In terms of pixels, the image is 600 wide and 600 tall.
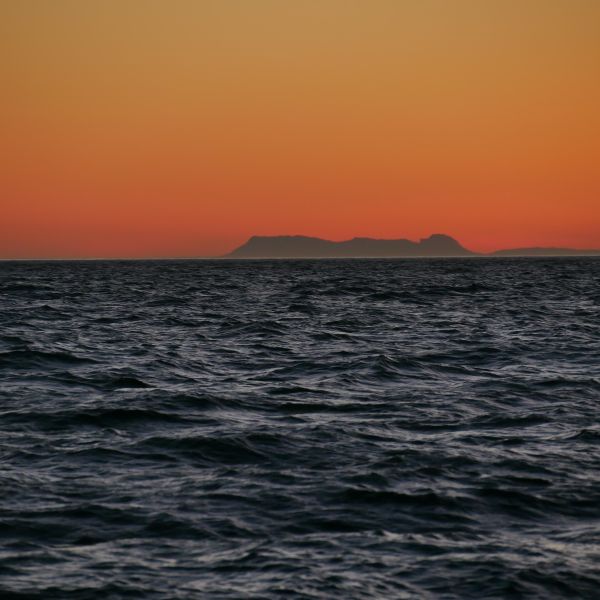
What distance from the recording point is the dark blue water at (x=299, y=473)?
10641 millimetres

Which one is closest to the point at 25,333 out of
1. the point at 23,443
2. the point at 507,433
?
the point at 23,443

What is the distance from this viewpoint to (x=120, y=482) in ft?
46.6

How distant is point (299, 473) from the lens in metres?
14.9

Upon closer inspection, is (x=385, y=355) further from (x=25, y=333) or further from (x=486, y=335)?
(x=25, y=333)

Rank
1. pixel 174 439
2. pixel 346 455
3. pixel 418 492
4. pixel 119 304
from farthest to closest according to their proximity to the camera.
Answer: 1. pixel 119 304
2. pixel 174 439
3. pixel 346 455
4. pixel 418 492

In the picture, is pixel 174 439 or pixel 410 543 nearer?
pixel 410 543

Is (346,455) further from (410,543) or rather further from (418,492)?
(410,543)

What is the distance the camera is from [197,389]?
23.4 meters

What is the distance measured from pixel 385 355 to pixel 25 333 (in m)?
16.3

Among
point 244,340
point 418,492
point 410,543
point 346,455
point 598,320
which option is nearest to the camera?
point 410,543

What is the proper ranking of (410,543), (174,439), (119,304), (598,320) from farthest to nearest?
(119,304), (598,320), (174,439), (410,543)

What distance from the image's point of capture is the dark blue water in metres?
10.6

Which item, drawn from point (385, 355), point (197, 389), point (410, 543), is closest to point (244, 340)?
point (385, 355)

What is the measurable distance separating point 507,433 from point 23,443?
347 inches
